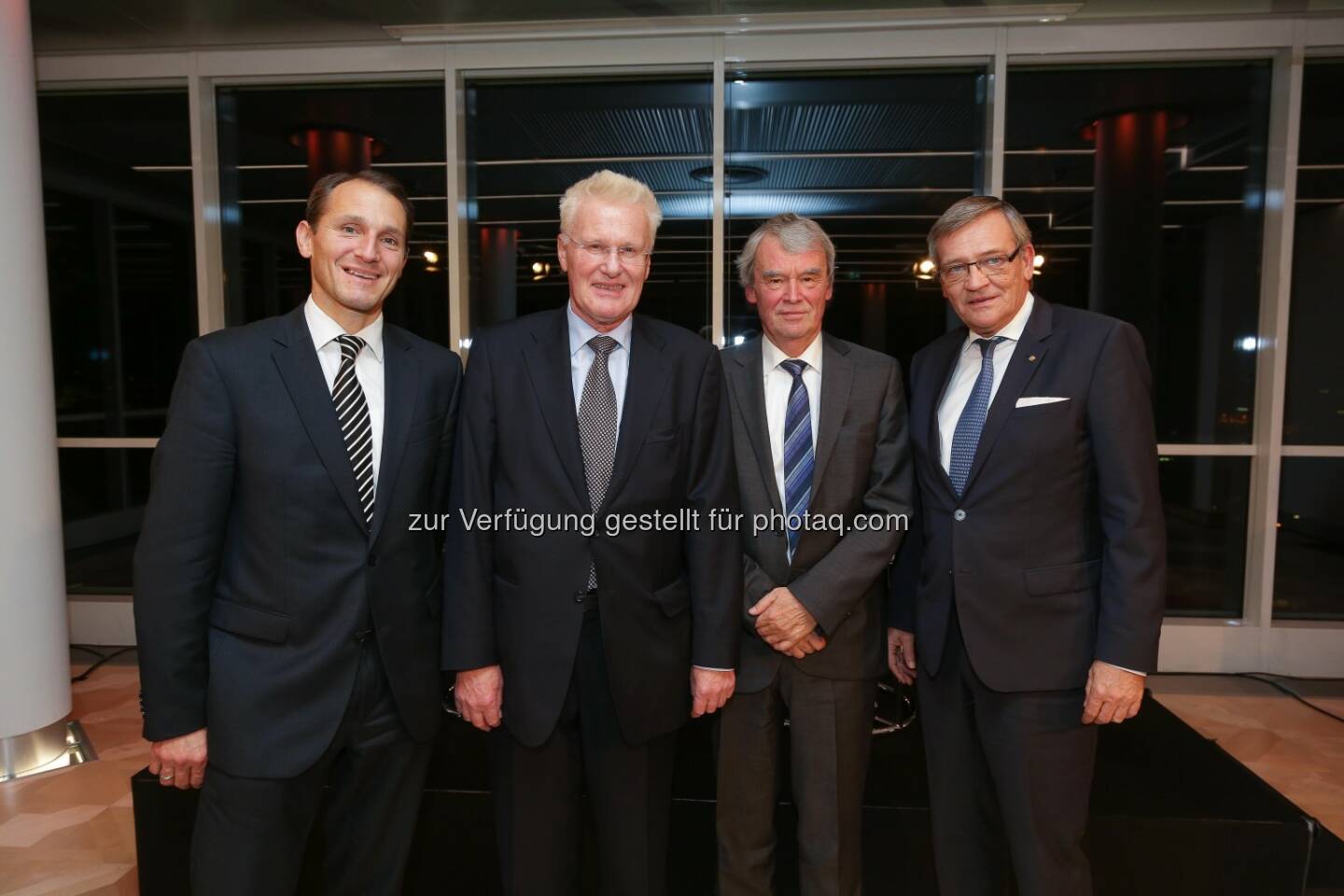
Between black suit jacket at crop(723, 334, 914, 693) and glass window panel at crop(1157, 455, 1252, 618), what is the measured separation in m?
1.21

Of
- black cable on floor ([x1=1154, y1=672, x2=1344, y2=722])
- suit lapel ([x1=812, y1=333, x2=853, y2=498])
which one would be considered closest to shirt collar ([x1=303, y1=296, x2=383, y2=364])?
suit lapel ([x1=812, y1=333, x2=853, y2=498])

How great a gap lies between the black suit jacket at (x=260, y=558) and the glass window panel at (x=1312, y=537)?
6.96m

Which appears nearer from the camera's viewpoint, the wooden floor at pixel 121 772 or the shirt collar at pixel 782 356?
the shirt collar at pixel 782 356

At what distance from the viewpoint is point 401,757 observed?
1.76 meters

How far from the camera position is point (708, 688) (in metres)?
1.83

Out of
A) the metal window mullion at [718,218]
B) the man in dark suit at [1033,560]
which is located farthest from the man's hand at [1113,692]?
the metal window mullion at [718,218]

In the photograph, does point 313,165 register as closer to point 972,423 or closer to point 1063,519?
point 972,423

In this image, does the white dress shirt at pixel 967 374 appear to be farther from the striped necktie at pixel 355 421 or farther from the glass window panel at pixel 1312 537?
the glass window panel at pixel 1312 537

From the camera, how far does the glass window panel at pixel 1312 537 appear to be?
6.36 m

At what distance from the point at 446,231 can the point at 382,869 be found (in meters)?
3.83

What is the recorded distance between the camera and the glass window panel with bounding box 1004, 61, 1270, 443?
4570 mm

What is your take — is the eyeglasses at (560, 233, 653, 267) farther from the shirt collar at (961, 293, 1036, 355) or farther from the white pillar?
the white pillar

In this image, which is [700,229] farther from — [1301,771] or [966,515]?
[1301,771]

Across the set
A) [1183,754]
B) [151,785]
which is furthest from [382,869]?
[1183,754]
